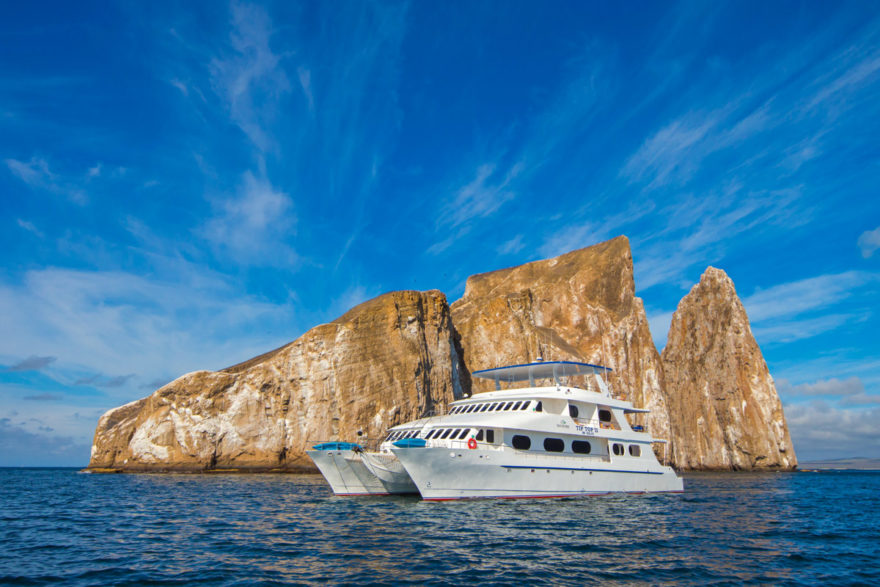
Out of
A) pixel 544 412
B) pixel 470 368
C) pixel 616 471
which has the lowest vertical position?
pixel 616 471

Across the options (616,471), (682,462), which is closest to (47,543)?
(616,471)

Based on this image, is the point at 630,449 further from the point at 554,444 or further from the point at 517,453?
the point at 517,453

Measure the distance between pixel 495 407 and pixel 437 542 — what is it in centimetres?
1287

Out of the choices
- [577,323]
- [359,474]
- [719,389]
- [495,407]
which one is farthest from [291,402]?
[719,389]

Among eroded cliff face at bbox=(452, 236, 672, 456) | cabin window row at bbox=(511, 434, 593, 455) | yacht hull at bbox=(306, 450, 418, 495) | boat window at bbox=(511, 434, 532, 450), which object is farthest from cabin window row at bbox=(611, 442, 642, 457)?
eroded cliff face at bbox=(452, 236, 672, 456)

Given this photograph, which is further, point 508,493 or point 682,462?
point 682,462

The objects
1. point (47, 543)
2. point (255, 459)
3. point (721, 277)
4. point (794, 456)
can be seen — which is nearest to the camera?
point (47, 543)

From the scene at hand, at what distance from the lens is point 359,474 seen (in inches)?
1089

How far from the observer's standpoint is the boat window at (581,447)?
2664 centimetres

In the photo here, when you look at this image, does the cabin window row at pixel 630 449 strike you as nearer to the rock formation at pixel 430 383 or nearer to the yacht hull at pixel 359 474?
the yacht hull at pixel 359 474

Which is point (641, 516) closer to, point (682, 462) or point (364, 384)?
point (364, 384)

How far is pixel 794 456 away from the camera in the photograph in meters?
69.1

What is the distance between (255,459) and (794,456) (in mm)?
63979

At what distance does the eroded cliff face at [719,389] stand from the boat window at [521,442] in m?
56.4
